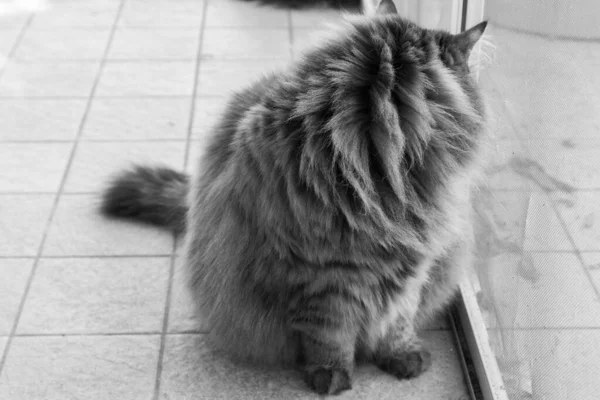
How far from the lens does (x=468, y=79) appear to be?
1.85m

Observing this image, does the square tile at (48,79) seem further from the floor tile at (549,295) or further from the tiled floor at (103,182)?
the floor tile at (549,295)

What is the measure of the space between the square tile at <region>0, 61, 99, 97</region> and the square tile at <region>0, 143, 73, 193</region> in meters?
0.41

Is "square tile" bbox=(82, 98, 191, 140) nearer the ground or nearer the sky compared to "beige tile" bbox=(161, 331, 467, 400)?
nearer the sky

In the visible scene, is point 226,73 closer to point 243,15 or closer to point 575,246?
point 243,15

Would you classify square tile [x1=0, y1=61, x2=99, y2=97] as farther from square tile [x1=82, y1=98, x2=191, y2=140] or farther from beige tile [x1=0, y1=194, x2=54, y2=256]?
beige tile [x1=0, y1=194, x2=54, y2=256]

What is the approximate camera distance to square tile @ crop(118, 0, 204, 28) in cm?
403

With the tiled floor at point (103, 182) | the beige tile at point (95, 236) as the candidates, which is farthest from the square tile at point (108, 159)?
the beige tile at point (95, 236)

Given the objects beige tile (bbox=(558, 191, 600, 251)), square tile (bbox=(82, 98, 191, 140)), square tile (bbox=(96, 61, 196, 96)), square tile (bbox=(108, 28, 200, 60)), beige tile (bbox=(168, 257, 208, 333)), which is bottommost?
beige tile (bbox=(168, 257, 208, 333))

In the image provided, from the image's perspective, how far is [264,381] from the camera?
2.16 metres

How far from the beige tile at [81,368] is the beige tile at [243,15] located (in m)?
2.11

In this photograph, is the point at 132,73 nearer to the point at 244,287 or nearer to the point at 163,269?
the point at 163,269

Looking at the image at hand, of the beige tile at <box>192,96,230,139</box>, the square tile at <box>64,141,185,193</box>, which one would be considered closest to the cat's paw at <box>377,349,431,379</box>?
the square tile at <box>64,141,185,193</box>

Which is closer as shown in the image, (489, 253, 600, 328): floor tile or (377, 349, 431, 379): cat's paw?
(489, 253, 600, 328): floor tile

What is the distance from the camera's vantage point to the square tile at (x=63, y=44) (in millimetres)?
3732
